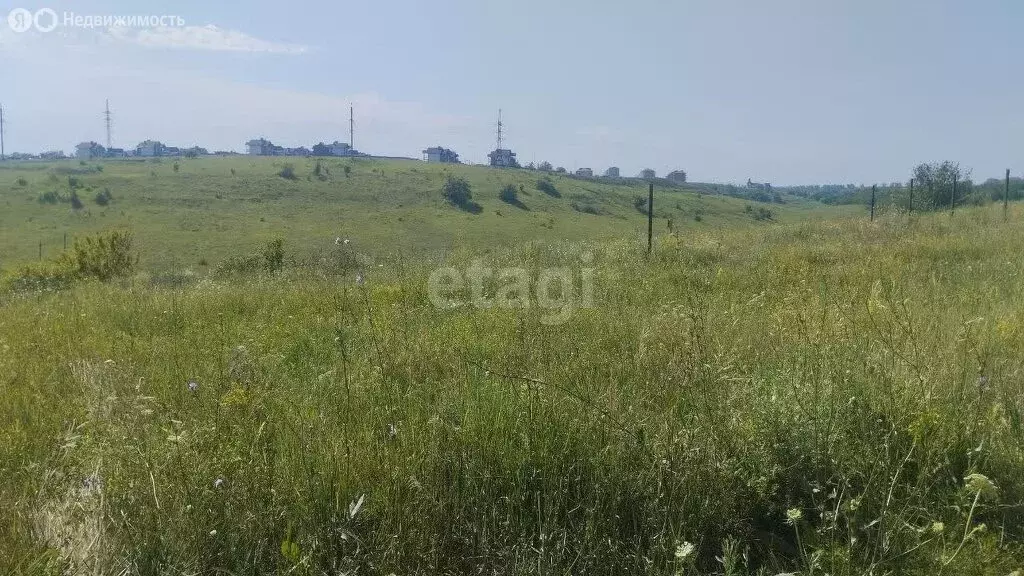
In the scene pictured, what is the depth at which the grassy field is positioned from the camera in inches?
1921

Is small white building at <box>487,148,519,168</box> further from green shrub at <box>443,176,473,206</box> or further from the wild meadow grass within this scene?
the wild meadow grass

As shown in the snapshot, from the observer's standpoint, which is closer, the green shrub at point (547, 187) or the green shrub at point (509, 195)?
the green shrub at point (509, 195)

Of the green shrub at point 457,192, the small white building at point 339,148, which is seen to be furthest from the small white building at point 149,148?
the green shrub at point 457,192

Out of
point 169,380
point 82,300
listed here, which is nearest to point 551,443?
point 169,380

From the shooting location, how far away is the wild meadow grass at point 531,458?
7.10 feet

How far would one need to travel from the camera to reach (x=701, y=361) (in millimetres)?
3318

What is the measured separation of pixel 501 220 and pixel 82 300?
186 feet

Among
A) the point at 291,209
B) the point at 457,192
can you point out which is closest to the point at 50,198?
the point at 291,209

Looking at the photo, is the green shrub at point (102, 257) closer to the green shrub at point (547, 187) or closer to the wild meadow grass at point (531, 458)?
the wild meadow grass at point (531, 458)

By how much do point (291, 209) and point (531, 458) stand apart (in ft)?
220

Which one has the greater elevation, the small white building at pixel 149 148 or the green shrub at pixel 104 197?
the small white building at pixel 149 148

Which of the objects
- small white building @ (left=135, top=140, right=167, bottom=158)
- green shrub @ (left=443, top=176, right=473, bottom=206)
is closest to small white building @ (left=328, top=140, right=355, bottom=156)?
small white building @ (left=135, top=140, right=167, bottom=158)

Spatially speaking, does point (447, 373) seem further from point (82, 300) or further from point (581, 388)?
point (82, 300)

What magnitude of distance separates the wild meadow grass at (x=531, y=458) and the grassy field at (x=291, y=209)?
3346 centimetres
